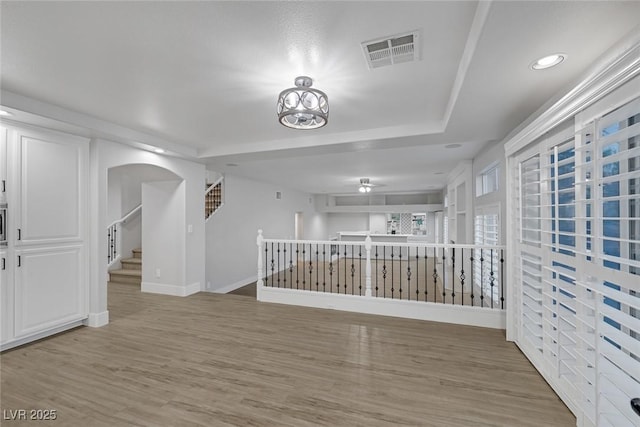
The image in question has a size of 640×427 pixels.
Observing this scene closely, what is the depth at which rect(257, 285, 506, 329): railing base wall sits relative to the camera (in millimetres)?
3672

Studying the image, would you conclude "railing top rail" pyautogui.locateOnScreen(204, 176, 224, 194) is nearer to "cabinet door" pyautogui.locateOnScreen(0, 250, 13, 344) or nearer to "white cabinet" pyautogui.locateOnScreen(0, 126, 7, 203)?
"white cabinet" pyautogui.locateOnScreen(0, 126, 7, 203)

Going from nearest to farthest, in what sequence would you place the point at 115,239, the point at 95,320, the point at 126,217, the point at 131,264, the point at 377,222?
the point at 95,320
the point at 131,264
the point at 115,239
the point at 126,217
the point at 377,222

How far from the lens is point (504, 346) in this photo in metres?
3.08

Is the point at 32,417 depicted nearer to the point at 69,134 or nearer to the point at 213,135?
the point at 69,134

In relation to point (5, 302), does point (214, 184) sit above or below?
above

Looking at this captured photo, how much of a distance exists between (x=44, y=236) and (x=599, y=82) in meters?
5.02

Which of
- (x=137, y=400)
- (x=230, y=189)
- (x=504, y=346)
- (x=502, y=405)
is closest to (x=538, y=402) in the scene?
(x=502, y=405)

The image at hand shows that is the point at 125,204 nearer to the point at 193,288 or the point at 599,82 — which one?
the point at 193,288

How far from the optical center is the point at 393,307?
4105 mm

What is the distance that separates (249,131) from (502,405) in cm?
383

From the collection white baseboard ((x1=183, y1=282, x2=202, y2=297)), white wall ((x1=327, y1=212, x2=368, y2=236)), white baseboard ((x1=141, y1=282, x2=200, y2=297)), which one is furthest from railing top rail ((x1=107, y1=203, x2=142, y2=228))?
white wall ((x1=327, y1=212, x2=368, y2=236))

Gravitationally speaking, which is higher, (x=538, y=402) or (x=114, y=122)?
(x=114, y=122)

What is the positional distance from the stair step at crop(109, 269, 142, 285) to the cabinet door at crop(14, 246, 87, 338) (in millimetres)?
2536

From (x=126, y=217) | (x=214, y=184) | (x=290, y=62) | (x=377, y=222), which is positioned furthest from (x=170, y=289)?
(x=377, y=222)
